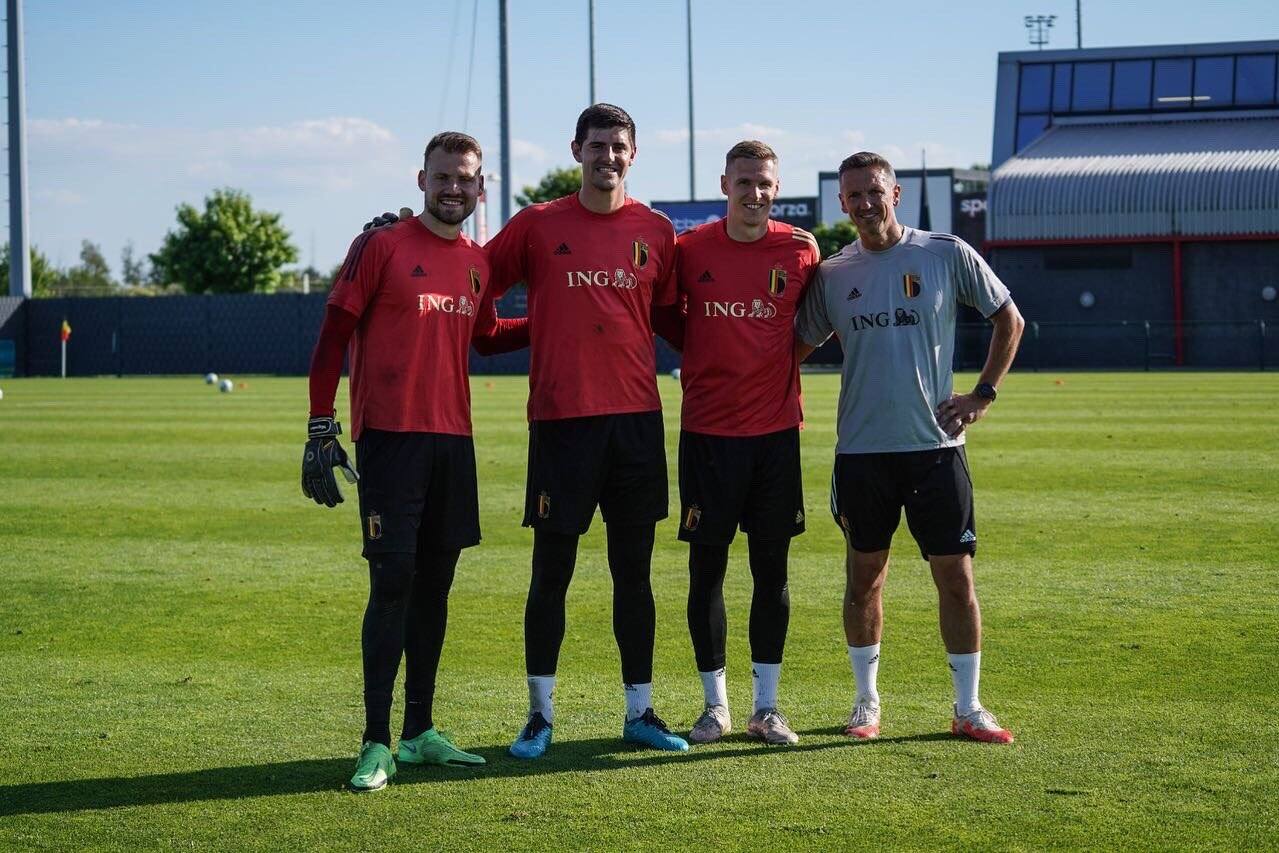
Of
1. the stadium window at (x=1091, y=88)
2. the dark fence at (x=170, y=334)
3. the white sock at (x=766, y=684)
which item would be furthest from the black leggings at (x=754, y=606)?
the stadium window at (x=1091, y=88)

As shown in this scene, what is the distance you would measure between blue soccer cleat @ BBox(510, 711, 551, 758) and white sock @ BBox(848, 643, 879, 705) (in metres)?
1.22

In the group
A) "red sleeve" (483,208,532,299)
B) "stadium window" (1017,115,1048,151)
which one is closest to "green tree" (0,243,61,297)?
"stadium window" (1017,115,1048,151)

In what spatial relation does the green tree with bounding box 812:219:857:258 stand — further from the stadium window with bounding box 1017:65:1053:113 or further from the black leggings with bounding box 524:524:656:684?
the black leggings with bounding box 524:524:656:684

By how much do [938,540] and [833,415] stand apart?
15375 millimetres

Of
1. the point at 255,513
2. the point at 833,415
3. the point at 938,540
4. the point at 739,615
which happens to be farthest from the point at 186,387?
the point at 938,540

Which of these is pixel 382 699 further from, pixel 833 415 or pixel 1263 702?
pixel 833 415

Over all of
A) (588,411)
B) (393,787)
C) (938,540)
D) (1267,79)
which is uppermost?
(1267,79)

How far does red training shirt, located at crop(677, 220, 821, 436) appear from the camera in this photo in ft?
19.0

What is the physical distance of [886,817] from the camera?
15.1 feet

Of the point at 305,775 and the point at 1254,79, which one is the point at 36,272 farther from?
the point at 305,775

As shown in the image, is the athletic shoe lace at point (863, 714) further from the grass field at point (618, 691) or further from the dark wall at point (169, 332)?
the dark wall at point (169, 332)

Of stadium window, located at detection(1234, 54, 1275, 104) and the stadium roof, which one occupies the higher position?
stadium window, located at detection(1234, 54, 1275, 104)

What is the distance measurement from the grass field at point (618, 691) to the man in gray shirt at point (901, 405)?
1.54ft

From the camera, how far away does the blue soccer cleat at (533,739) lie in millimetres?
5383
